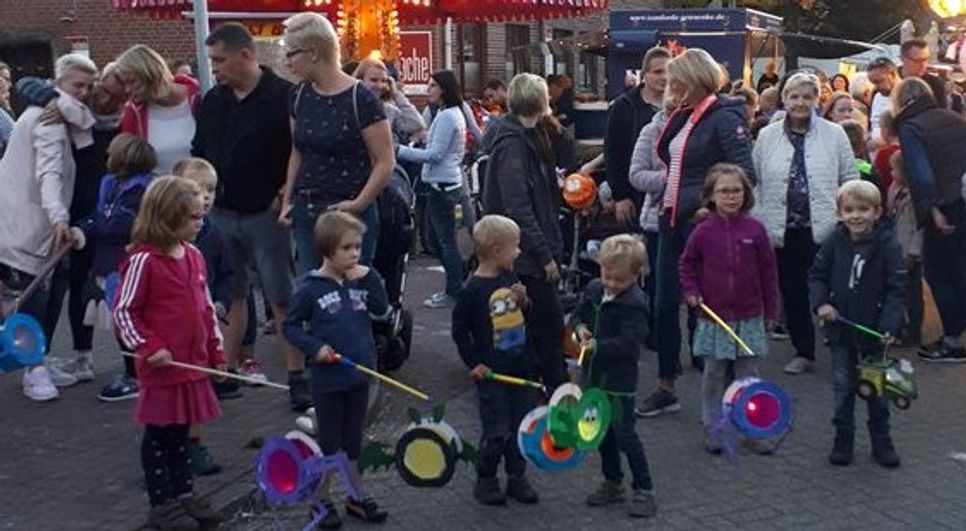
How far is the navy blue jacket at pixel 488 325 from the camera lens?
5.16m

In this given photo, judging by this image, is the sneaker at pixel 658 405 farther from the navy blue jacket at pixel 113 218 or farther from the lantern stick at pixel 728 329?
the navy blue jacket at pixel 113 218

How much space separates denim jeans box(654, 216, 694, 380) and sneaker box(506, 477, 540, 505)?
5.19ft

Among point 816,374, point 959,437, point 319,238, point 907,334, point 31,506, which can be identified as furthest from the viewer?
point 907,334

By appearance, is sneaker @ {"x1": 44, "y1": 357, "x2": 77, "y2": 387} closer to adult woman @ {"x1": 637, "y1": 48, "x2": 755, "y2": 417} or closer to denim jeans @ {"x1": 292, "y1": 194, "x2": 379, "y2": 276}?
denim jeans @ {"x1": 292, "y1": 194, "x2": 379, "y2": 276}

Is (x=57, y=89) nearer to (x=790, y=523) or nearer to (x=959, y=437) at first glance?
(x=790, y=523)

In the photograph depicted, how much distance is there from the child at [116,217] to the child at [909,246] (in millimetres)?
4861

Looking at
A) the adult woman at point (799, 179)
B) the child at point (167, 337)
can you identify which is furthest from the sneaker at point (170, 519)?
the adult woman at point (799, 179)

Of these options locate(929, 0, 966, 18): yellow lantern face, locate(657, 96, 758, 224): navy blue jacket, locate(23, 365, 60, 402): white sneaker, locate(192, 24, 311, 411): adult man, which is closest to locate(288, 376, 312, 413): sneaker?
locate(192, 24, 311, 411): adult man

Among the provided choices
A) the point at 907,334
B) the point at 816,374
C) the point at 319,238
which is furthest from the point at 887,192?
the point at 319,238

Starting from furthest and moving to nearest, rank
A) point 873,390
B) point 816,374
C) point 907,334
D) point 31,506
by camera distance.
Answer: point 907,334
point 816,374
point 873,390
point 31,506

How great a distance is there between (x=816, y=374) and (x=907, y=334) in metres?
1.21

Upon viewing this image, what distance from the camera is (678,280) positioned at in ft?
21.5

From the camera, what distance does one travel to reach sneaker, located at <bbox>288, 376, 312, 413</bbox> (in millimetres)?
6484

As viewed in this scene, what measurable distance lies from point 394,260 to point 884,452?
3.11m
